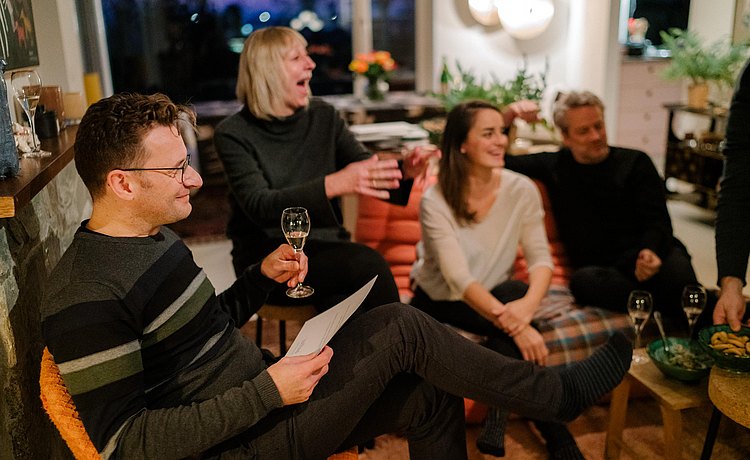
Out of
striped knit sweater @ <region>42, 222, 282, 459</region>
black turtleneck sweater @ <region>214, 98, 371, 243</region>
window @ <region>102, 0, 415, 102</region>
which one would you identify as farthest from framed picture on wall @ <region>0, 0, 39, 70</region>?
window @ <region>102, 0, 415, 102</region>

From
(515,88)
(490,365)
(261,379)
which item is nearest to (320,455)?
(261,379)

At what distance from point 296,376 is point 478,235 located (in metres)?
1.23

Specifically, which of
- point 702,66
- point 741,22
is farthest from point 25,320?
point 741,22

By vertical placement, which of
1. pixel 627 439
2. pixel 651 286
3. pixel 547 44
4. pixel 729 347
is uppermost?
pixel 547 44

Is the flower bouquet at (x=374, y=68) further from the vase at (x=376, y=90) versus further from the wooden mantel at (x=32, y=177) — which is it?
the wooden mantel at (x=32, y=177)

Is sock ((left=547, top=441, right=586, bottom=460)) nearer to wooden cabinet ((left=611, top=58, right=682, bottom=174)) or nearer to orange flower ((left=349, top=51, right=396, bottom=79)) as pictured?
orange flower ((left=349, top=51, right=396, bottom=79))

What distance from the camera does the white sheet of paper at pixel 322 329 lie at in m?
1.38

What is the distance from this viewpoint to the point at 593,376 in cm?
185

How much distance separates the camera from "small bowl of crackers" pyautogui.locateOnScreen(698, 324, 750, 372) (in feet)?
5.59

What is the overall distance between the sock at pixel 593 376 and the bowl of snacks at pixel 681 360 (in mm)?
124

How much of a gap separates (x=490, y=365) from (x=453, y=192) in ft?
2.81

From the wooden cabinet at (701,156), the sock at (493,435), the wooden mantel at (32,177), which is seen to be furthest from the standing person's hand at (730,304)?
the wooden cabinet at (701,156)

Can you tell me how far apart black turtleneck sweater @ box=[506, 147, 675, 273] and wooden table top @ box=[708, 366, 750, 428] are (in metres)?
0.86

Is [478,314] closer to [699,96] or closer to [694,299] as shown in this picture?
[694,299]
